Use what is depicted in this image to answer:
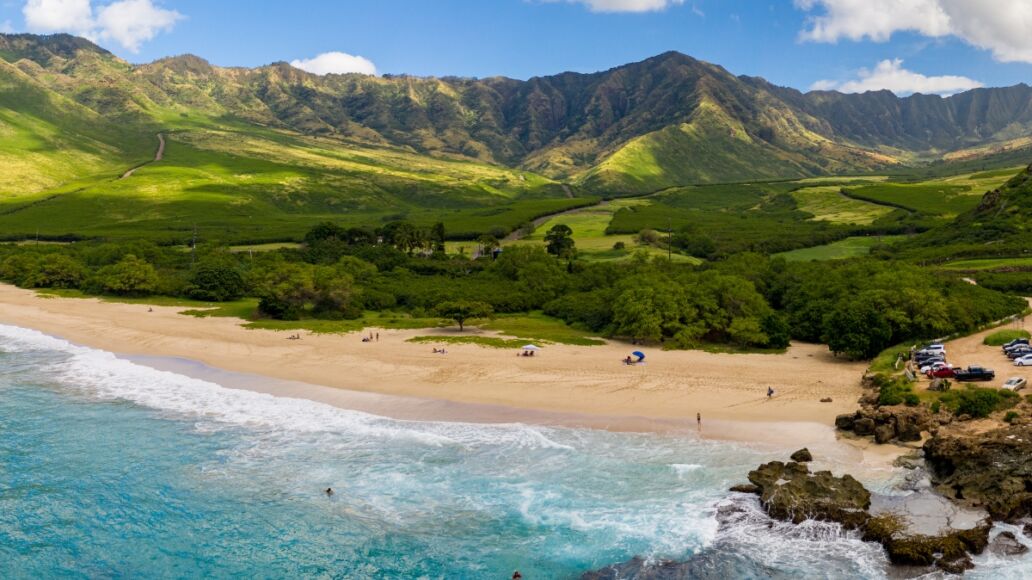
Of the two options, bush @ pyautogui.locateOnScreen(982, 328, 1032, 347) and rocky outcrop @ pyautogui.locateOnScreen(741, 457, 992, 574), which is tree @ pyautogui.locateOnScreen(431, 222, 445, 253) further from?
rocky outcrop @ pyautogui.locateOnScreen(741, 457, 992, 574)

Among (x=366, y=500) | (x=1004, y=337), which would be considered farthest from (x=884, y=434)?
(x=366, y=500)

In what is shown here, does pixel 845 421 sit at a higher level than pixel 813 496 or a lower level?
higher

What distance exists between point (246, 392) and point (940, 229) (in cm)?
15579

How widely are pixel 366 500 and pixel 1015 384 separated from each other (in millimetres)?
48563

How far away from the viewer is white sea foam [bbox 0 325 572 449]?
163ft

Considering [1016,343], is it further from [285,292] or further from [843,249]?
[843,249]

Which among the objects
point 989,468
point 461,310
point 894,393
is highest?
point 461,310

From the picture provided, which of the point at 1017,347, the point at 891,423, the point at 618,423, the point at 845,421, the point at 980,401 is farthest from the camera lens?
the point at 1017,347

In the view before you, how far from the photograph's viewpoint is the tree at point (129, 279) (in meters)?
117

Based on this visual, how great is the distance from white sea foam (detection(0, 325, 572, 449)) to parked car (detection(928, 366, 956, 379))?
33.6 m

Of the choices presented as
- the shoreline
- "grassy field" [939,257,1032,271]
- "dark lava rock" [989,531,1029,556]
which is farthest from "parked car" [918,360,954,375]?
"grassy field" [939,257,1032,271]

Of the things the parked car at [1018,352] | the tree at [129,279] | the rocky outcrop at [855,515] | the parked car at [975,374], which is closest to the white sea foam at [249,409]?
the rocky outcrop at [855,515]

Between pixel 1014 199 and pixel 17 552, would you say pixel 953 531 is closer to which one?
pixel 17 552

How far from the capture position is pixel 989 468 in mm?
38656
